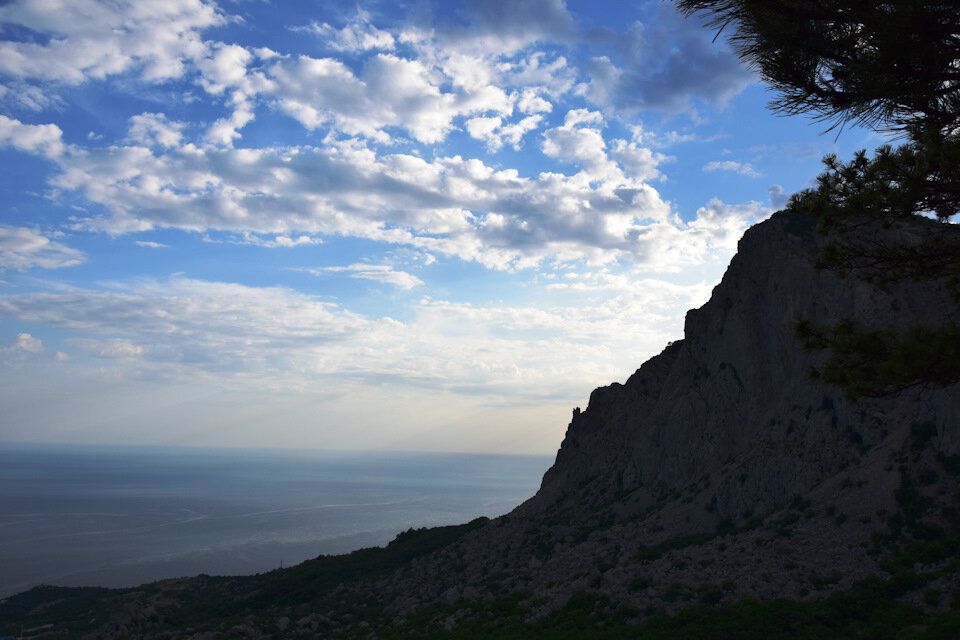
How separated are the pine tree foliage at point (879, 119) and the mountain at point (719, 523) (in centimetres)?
131

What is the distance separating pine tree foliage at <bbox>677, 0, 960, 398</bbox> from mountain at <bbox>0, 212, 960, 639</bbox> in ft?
4.31

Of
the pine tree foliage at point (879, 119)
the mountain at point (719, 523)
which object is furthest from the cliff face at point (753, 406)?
the pine tree foliage at point (879, 119)

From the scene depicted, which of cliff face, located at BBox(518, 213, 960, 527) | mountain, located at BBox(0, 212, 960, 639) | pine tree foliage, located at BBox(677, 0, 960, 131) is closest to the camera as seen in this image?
pine tree foliage, located at BBox(677, 0, 960, 131)

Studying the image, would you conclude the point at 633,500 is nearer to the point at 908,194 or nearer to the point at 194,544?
the point at 908,194

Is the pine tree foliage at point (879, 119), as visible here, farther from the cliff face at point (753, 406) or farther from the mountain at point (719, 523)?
the cliff face at point (753, 406)

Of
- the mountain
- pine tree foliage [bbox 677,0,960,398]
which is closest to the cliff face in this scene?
the mountain

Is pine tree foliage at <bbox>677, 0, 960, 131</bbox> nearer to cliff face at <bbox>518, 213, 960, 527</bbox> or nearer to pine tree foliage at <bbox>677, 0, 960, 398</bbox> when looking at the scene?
pine tree foliage at <bbox>677, 0, 960, 398</bbox>

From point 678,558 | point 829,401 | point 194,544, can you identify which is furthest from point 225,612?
point 194,544

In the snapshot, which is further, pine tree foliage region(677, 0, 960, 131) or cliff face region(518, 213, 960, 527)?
cliff face region(518, 213, 960, 527)

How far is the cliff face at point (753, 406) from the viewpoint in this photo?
32.3 meters

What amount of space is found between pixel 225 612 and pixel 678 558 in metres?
41.0

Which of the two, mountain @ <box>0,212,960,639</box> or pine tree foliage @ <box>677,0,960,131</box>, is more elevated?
pine tree foliage @ <box>677,0,960,131</box>

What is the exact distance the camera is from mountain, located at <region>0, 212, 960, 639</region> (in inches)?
902

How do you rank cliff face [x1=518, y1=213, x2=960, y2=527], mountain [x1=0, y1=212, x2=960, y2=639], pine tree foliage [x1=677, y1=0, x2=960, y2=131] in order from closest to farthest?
pine tree foliage [x1=677, y1=0, x2=960, y2=131]
mountain [x1=0, y1=212, x2=960, y2=639]
cliff face [x1=518, y1=213, x2=960, y2=527]
